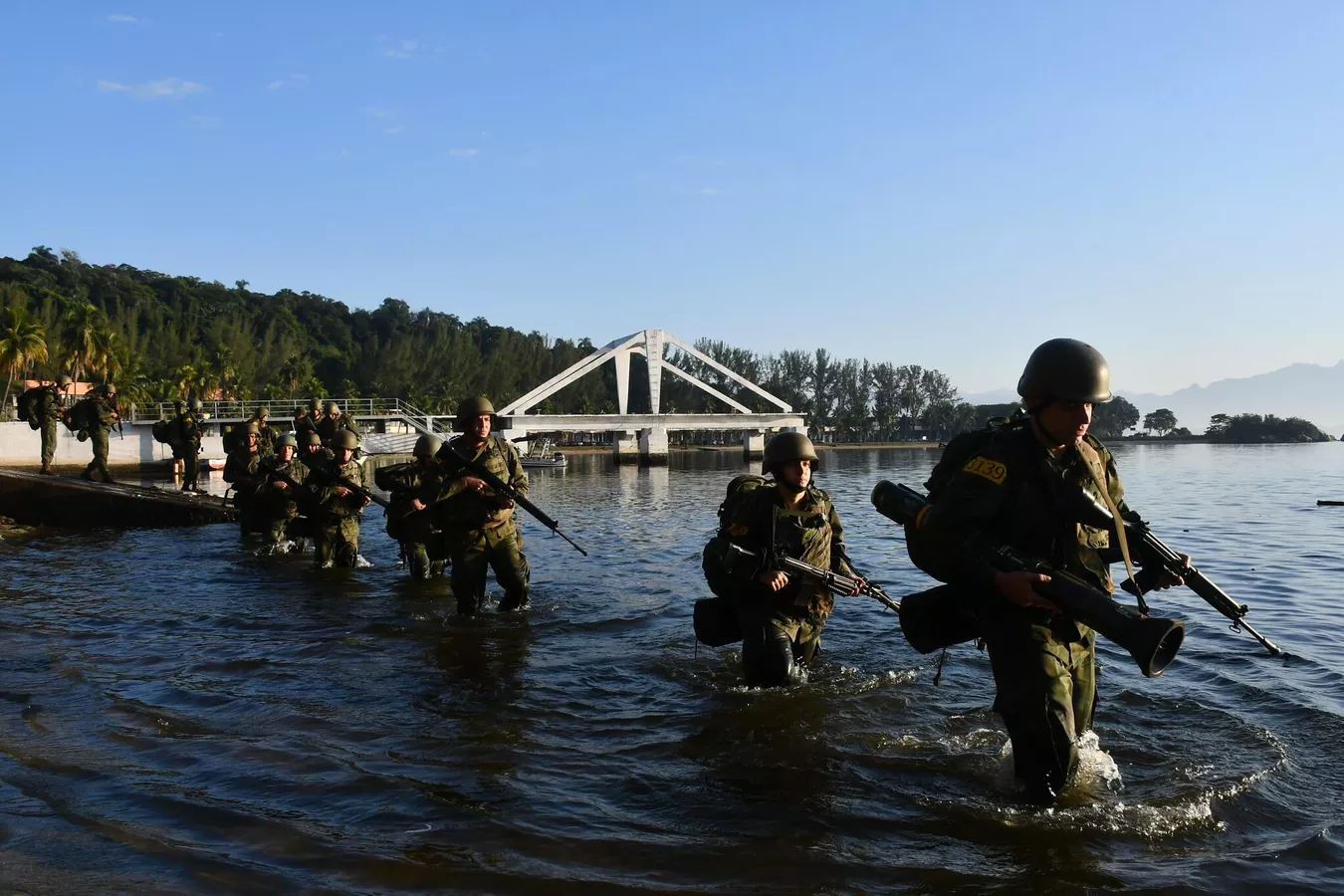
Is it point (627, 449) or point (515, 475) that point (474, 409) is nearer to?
point (515, 475)

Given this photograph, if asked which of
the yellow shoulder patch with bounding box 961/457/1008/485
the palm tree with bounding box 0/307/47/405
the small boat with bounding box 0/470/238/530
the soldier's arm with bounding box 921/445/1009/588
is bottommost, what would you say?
the small boat with bounding box 0/470/238/530

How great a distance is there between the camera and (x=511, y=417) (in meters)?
92.2

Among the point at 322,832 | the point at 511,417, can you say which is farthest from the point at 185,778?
the point at 511,417

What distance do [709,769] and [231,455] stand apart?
48.5 feet

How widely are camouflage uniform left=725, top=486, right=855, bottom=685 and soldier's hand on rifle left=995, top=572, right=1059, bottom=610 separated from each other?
9.30 ft

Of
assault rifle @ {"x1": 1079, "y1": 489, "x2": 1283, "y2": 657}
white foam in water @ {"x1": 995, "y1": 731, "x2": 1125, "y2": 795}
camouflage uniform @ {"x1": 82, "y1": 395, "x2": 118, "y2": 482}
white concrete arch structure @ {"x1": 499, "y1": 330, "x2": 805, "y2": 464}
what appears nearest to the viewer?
assault rifle @ {"x1": 1079, "y1": 489, "x2": 1283, "y2": 657}

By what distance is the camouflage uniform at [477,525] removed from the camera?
1043 cm

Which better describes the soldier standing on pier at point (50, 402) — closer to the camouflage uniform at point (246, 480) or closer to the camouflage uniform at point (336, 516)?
the camouflage uniform at point (246, 480)

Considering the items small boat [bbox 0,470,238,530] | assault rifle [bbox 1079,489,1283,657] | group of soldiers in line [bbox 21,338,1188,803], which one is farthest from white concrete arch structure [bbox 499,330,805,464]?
assault rifle [bbox 1079,489,1283,657]

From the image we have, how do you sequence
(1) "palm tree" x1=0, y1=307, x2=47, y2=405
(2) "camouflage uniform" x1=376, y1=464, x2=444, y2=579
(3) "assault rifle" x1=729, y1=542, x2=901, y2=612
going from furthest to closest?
(1) "palm tree" x1=0, y1=307, x2=47, y2=405
(2) "camouflage uniform" x1=376, y1=464, x2=444, y2=579
(3) "assault rifle" x1=729, y1=542, x2=901, y2=612

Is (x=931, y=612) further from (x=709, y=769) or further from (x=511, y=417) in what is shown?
(x=511, y=417)

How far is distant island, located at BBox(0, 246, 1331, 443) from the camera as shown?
110 metres

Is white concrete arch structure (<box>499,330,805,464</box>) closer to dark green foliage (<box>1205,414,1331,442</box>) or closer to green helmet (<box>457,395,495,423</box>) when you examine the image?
green helmet (<box>457,395,495,423</box>)

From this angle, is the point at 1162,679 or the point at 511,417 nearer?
the point at 1162,679
